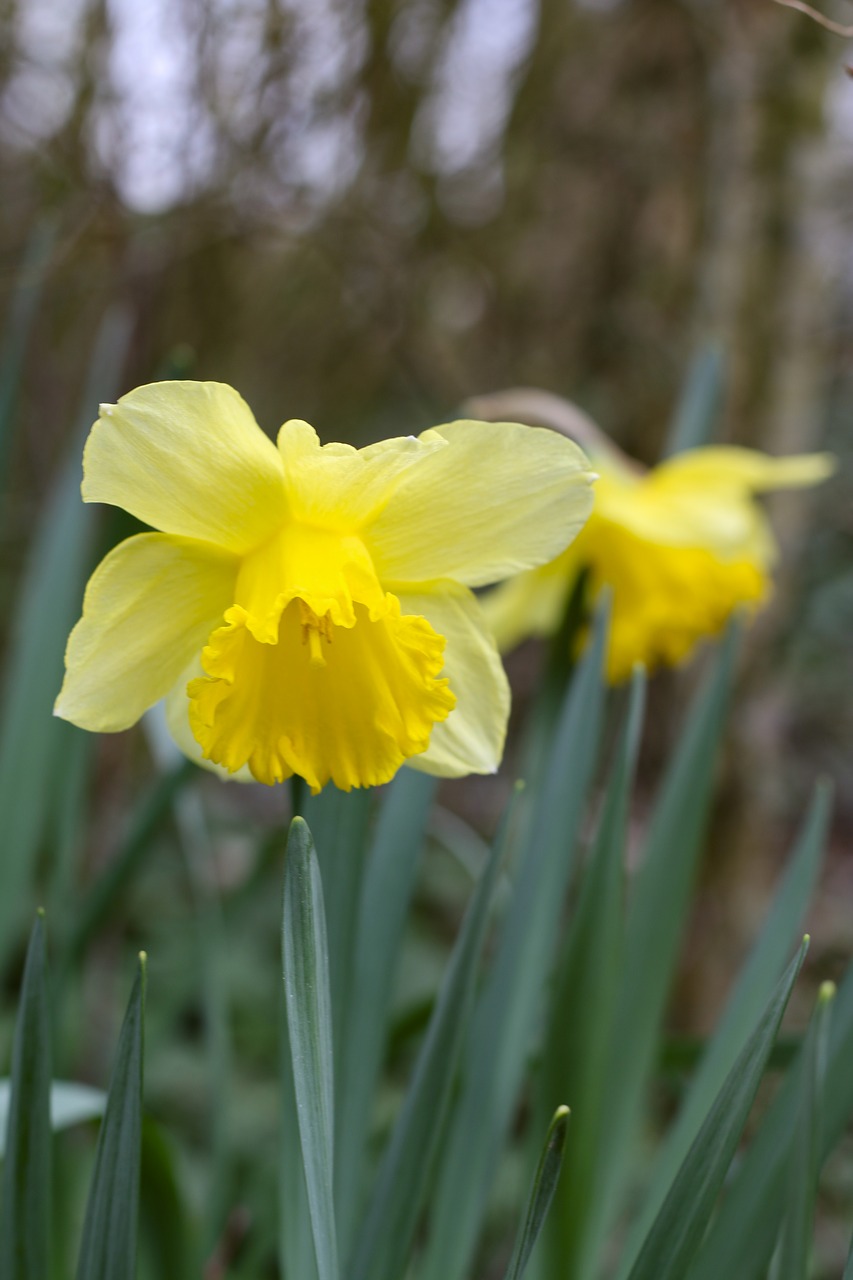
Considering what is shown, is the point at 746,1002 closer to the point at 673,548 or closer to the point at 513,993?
the point at 513,993

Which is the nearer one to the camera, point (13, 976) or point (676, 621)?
point (676, 621)

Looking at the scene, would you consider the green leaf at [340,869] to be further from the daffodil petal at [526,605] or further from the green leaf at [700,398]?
the green leaf at [700,398]

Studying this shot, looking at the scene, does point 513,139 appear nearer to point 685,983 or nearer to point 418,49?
point 418,49

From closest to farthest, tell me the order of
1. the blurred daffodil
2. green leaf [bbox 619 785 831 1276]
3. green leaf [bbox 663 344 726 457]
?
green leaf [bbox 619 785 831 1276] → the blurred daffodil → green leaf [bbox 663 344 726 457]

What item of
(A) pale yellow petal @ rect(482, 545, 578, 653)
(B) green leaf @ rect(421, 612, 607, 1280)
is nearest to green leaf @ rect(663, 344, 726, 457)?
(A) pale yellow petal @ rect(482, 545, 578, 653)

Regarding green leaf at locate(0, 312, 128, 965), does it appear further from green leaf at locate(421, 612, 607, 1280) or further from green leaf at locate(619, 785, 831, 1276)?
green leaf at locate(619, 785, 831, 1276)

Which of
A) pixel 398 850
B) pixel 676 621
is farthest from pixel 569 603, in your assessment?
pixel 398 850

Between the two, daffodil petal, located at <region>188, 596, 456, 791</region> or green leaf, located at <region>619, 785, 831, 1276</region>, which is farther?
green leaf, located at <region>619, 785, 831, 1276</region>
